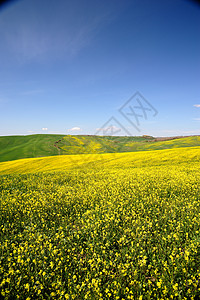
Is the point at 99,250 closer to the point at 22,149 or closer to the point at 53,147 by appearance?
the point at 53,147

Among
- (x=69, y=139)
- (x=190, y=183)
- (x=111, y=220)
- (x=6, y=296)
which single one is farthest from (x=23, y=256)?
(x=69, y=139)

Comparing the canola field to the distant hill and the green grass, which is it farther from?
the distant hill

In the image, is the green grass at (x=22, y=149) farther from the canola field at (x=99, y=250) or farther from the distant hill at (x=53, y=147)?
the canola field at (x=99, y=250)

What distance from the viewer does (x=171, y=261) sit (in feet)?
12.9

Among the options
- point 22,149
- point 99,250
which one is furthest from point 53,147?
point 99,250

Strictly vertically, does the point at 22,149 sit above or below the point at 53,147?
below

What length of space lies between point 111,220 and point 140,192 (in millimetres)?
4150

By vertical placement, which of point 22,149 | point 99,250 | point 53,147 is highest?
point 53,147

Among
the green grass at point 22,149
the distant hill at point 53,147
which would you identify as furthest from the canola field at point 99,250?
the distant hill at point 53,147

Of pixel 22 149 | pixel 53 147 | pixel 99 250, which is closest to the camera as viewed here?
pixel 99 250

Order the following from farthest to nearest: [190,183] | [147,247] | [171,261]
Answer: [190,183] → [147,247] → [171,261]

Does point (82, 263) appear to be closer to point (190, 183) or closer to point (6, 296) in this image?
point (6, 296)

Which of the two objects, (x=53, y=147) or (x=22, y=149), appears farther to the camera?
(x=53, y=147)

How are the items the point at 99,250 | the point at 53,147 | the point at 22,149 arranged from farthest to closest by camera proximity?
the point at 53,147 < the point at 22,149 < the point at 99,250
